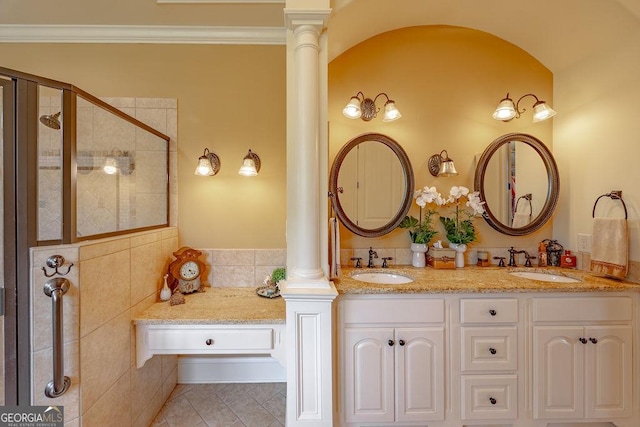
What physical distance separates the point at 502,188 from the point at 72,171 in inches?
107

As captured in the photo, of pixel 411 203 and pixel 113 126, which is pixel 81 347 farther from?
pixel 411 203

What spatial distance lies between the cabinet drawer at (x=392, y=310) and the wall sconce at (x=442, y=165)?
101 centimetres

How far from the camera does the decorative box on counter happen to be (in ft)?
6.47

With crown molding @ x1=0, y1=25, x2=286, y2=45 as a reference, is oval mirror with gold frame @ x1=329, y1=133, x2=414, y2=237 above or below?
below

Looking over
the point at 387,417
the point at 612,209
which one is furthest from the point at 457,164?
the point at 387,417

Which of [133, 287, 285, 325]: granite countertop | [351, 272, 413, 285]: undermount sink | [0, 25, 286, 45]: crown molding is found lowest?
[133, 287, 285, 325]: granite countertop

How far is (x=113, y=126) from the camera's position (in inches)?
59.6

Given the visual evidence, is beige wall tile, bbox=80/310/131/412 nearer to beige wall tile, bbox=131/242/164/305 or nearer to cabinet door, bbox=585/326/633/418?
beige wall tile, bbox=131/242/164/305

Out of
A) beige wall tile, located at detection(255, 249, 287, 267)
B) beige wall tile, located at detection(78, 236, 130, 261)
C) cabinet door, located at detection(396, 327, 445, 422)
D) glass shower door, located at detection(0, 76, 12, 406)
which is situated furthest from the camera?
beige wall tile, located at detection(255, 249, 287, 267)

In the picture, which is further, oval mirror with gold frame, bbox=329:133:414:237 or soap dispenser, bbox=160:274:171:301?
oval mirror with gold frame, bbox=329:133:414:237

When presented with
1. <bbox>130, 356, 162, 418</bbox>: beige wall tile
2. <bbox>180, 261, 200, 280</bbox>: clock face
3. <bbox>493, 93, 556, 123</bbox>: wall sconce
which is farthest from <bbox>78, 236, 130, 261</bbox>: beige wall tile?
<bbox>493, 93, 556, 123</bbox>: wall sconce

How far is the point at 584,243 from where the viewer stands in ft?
6.28

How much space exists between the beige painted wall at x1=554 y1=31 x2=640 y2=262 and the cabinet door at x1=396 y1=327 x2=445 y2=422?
54.9 inches

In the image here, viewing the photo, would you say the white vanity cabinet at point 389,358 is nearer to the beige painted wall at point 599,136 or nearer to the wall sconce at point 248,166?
the wall sconce at point 248,166
